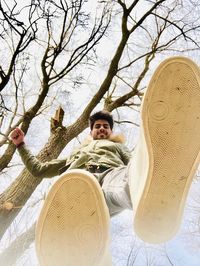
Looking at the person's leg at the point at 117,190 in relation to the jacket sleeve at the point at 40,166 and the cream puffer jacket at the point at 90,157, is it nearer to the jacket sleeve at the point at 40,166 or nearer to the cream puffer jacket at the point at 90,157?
the cream puffer jacket at the point at 90,157

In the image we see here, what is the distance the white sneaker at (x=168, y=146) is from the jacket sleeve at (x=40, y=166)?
0.69 m

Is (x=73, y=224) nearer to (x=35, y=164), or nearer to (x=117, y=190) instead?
(x=117, y=190)

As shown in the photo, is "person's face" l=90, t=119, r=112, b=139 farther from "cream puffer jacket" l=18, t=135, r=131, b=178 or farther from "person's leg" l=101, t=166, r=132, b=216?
"person's leg" l=101, t=166, r=132, b=216

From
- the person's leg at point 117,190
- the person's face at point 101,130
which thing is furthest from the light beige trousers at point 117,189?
the person's face at point 101,130

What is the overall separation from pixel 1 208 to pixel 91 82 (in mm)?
960

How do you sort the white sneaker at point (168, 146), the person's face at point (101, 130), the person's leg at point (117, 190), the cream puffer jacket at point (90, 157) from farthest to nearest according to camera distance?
the person's face at point (101, 130) → the cream puffer jacket at point (90, 157) → the person's leg at point (117, 190) → the white sneaker at point (168, 146)

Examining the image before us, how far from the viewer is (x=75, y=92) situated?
2.80m

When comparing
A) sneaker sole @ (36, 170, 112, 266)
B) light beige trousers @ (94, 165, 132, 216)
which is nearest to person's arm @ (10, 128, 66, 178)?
light beige trousers @ (94, 165, 132, 216)

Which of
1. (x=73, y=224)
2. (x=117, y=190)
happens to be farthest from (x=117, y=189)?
(x=73, y=224)

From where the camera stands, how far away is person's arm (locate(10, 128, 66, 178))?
182 cm

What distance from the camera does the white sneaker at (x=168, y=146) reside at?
114 cm

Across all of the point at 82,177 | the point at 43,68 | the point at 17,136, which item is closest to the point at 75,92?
the point at 43,68

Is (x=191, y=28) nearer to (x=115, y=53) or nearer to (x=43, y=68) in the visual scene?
(x=115, y=53)

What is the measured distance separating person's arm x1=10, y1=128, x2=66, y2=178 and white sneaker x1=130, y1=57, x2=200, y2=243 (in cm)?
69
